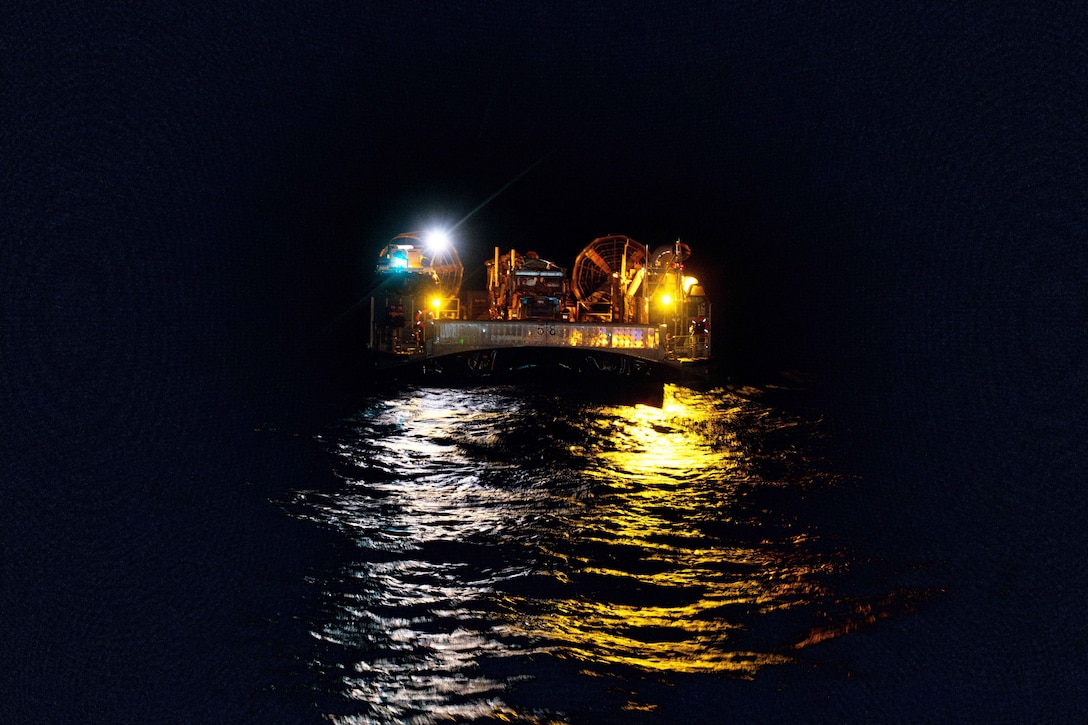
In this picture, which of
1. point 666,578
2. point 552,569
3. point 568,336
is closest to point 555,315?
point 568,336

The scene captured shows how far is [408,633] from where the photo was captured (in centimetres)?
A: 634

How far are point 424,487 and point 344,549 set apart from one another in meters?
2.95

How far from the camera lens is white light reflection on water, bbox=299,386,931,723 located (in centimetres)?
584

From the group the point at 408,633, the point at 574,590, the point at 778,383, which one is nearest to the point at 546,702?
the point at 408,633

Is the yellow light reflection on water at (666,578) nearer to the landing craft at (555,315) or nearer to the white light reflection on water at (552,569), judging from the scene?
the white light reflection on water at (552,569)

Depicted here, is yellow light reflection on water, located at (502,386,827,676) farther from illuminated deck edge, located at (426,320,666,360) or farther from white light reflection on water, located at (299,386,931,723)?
illuminated deck edge, located at (426,320,666,360)

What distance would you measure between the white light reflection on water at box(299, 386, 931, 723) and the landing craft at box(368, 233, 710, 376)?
8.56 meters

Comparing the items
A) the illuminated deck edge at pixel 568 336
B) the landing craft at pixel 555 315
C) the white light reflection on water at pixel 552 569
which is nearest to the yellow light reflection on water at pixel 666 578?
the white light reflection on water at pixel 552 569

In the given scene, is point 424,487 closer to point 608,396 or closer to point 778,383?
point 608,396

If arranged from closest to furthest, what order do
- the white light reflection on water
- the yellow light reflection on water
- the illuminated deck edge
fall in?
the white light reflection on water → the yellow light reflection on water → the illuminated deck edge

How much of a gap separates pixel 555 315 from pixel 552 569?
21754 millimetres

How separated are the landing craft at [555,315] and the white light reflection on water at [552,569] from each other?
8564 millimetres

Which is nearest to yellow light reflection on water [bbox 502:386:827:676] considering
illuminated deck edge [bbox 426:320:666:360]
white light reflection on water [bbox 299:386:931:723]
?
white light reflection on water [bbox 299:386:931:723]

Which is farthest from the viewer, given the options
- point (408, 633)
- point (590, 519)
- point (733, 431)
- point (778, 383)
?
point (778, 383)
